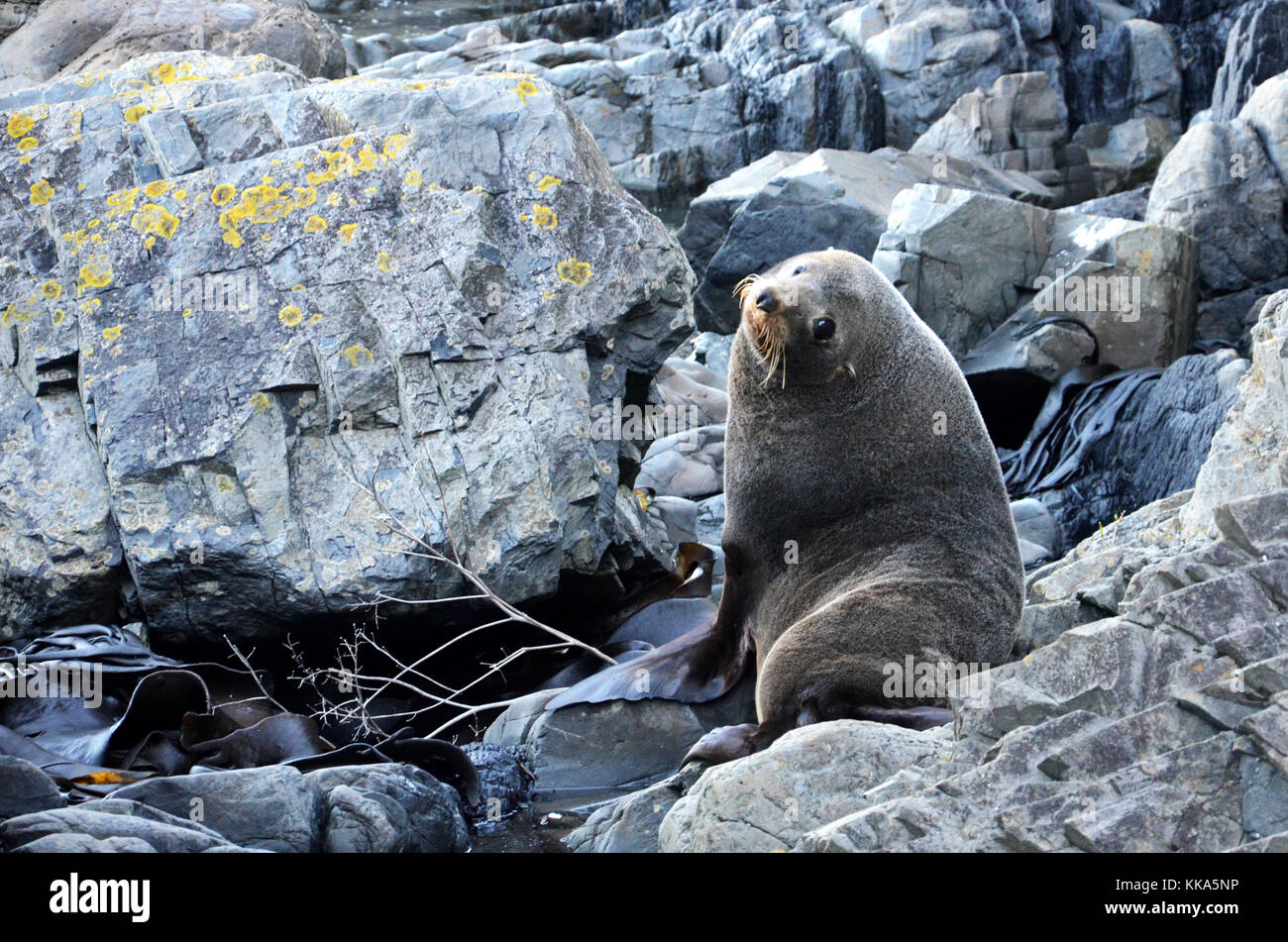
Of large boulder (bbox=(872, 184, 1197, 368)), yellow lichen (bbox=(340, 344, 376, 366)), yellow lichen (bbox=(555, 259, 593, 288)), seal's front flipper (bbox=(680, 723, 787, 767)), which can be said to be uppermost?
yellow lichen (bbox=(555, 259, 593, 288))

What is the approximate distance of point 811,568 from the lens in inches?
226

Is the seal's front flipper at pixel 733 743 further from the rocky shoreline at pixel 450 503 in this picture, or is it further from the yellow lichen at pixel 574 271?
the yellow lichen at pixel 574 271

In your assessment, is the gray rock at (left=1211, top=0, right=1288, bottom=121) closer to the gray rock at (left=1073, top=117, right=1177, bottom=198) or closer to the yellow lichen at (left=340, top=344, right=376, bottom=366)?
the gray rock at (left=1073, top=117, right=1177, bottom=198)

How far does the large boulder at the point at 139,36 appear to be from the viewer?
429 inches

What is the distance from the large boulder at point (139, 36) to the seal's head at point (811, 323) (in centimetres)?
670

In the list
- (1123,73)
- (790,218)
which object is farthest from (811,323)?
(1123,73)

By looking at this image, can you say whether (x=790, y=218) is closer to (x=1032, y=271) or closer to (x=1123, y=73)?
(x=1032, y=271)

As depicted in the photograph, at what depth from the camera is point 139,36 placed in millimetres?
10930

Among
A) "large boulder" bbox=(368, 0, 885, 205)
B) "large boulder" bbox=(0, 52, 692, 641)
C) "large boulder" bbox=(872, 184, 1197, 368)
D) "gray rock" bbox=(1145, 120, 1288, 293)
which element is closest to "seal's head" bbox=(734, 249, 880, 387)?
"large boulder" bbox=(0, 52, 692, 641)

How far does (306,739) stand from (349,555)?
1.27m

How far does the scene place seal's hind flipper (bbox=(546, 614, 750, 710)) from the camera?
230 inches

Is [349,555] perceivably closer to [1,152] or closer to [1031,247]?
[1,152]

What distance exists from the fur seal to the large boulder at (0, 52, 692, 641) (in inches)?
45.4

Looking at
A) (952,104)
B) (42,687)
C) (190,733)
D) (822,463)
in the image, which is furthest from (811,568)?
(952,104)
